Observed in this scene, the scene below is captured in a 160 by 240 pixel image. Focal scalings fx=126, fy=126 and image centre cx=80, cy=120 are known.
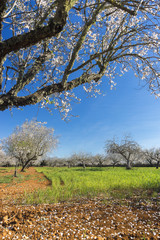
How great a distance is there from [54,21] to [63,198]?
25.7 ft

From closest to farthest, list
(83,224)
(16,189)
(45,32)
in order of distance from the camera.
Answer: (45,32)
(83,224)
(16,189)

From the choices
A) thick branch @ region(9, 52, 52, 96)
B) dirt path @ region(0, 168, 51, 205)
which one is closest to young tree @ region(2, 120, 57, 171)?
dirt path @ region(0, 168, 51, 205)

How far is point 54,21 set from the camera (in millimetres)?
2322

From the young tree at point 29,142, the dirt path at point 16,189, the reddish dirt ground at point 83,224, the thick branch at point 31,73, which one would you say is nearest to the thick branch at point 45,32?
the thick branch at point 31,73

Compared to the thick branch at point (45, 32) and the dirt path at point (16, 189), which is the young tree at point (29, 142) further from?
the thick branch at point (45, 32)

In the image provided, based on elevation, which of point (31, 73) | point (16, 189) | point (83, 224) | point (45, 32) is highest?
point (31, 73)

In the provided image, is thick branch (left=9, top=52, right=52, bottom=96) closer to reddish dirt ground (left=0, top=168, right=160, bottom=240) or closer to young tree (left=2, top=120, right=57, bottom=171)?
reddish dirt ground (left=0, top=168, right=160, bottom=240)

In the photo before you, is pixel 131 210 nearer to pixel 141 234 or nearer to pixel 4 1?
pixel 141 234

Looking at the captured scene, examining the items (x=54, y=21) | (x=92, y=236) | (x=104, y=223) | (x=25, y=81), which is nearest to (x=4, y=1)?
(x=54, y=21)

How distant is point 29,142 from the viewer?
774 inches

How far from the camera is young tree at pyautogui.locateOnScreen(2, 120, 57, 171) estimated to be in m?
19.2

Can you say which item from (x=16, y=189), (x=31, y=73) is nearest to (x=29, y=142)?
(x=16, y=189)

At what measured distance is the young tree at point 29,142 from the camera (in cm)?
1918

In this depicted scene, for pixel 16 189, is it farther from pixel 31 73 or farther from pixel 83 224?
pixel 31 73
